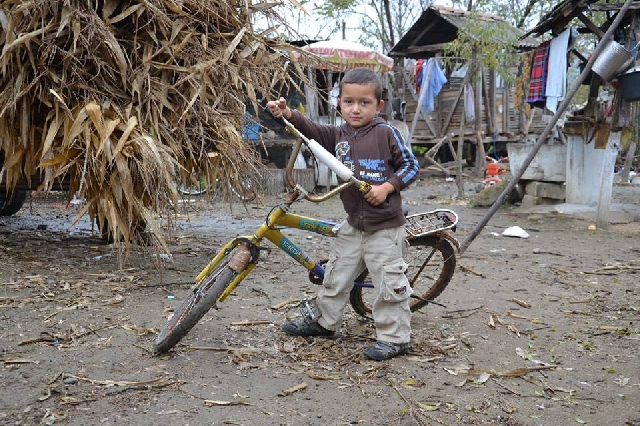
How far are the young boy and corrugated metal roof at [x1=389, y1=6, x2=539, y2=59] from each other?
1353 cm

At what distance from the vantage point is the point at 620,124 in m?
8.38

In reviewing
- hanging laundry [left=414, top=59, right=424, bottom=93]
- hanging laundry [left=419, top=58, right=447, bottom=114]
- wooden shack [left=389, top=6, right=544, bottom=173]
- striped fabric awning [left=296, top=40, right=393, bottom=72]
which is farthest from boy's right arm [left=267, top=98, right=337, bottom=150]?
hanging laundry [left=414, top=59, right=424, bottom=93]

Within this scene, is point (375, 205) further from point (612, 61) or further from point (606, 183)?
point (606, 183)

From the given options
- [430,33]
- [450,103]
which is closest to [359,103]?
[430,33]

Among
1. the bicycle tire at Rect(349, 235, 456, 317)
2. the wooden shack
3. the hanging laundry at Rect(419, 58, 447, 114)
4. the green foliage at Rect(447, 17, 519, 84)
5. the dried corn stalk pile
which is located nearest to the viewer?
the bicycle tire at Rect(349, 235, 456, 317)

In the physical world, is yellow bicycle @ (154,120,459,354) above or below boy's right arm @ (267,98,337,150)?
below

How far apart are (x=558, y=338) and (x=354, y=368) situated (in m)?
1.41

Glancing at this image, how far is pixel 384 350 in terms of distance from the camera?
3471 mm

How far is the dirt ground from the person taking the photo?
284 cm

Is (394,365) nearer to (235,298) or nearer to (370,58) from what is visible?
(235,298)

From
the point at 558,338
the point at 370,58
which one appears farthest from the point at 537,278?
the point at 370,58

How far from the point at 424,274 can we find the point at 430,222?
622mm

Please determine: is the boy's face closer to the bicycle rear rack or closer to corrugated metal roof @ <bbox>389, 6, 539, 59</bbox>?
the bicycle rear rack

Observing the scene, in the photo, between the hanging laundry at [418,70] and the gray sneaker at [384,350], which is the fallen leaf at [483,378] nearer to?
the gray sneaker at [384,350]
